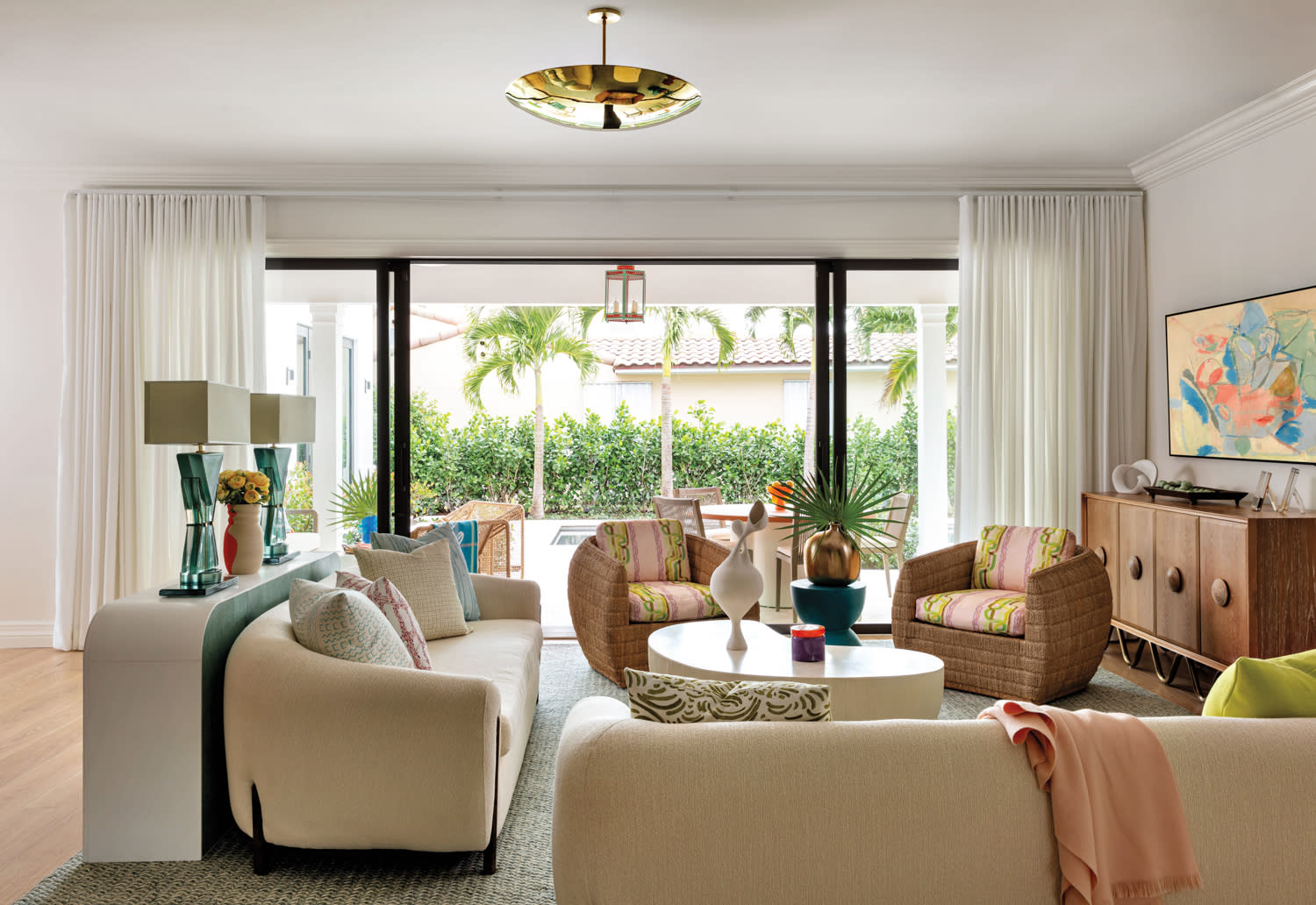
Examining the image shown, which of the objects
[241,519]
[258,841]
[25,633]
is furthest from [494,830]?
[25,633]

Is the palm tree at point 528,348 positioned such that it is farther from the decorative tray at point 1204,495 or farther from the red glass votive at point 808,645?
the red glass votive at point 808,645

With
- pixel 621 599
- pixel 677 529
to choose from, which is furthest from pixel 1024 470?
pixel 621 599

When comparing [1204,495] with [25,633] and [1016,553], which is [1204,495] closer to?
[1016,553]

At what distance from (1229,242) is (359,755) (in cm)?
450

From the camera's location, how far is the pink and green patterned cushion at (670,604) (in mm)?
4184

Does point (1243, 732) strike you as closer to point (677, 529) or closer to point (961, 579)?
point (961, 579)

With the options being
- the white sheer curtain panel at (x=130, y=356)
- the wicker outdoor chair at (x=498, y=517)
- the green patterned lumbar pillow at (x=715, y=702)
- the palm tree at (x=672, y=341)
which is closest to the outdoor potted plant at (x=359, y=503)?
the white sheer curtain panel at (x=130, y=356)

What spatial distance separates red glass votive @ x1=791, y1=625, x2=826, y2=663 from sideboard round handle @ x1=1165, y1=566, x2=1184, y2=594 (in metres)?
1.96

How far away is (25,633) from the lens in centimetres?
509

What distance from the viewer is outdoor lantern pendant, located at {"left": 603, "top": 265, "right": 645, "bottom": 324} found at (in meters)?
6.04

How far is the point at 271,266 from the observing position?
5242 mm

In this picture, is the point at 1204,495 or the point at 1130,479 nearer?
the point at 1204,495

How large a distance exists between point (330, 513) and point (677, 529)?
2.12 meters

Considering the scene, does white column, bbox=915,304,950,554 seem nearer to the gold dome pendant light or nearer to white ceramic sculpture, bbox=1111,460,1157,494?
white ceramic sculpture, bbox=1111,460,1157,494
